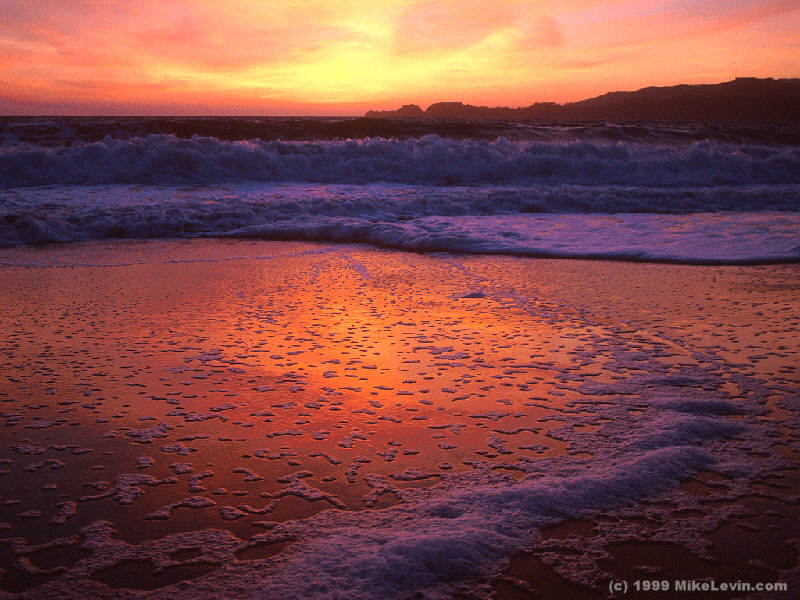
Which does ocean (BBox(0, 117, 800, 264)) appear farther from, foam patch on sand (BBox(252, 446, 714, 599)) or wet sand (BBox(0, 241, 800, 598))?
foam patch on sand (BBox(252, 446, 714, 599))

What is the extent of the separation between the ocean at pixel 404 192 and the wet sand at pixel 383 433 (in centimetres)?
306

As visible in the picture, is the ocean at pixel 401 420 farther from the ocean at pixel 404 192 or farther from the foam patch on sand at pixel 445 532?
the ocean at pixel 404 192

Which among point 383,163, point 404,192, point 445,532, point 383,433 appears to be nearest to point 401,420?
point 383,433

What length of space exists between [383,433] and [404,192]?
10.3 metres

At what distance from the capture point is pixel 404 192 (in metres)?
12.4

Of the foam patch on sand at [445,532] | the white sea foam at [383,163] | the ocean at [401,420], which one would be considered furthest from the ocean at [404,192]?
the foam patch on sand at [445,532]

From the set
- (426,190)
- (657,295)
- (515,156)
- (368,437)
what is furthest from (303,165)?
(368,437)

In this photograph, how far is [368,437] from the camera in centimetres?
245

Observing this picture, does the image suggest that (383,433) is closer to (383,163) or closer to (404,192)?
(404,192)

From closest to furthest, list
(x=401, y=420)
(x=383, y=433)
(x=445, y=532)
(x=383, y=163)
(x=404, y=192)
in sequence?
(x=445, y=532) < (x=383, y=433) < (x=401, y=420) < (x=404, y=192) < (x=383, y=163)

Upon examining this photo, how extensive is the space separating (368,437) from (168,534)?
853mm

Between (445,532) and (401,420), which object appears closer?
(445,532)

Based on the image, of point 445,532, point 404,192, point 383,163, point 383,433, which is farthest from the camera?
point 383,163

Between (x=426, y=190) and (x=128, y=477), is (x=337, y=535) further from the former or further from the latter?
(x=426, y=190)
